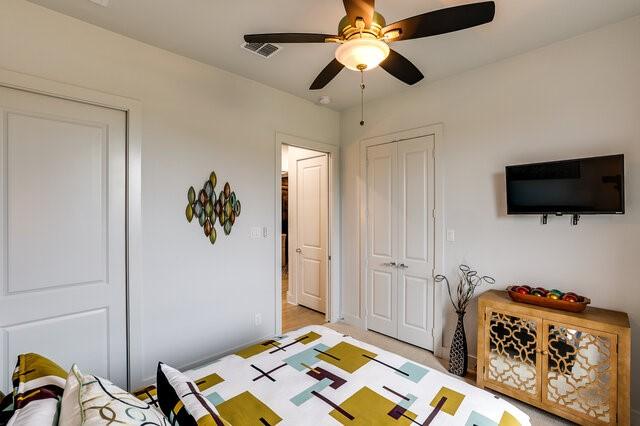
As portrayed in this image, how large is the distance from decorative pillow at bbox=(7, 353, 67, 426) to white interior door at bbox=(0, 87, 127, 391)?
1.11 meters

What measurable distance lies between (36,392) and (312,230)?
11.4ft

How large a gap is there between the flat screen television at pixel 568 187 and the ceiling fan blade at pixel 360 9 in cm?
176

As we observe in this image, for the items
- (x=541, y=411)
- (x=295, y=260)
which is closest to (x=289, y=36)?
(x=541, y=411)

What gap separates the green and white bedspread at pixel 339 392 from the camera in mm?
1267

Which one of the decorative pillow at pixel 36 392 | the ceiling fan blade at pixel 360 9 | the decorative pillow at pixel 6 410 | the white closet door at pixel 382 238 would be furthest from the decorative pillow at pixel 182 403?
the white closet door at pixel 382 238

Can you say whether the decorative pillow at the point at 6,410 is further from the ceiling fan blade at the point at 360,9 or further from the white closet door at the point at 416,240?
the white closet door at the point at 416,240

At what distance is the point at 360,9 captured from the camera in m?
1.41

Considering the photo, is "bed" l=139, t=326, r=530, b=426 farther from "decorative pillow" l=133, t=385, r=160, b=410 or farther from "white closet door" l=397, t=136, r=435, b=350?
"white closet door" l=397, t=136, r=435, b=350

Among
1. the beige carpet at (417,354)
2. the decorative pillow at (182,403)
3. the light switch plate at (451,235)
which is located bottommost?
the beige carpet at (417,354)

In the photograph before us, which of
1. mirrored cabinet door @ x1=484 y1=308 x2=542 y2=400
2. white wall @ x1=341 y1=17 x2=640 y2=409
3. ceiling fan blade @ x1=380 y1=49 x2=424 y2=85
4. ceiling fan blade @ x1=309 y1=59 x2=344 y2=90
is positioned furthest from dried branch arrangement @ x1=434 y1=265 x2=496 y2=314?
ceiling fan blade @ x1=309 y1=59 x2=344 y2=90

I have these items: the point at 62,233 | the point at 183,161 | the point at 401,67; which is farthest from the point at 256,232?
the point at 401,67

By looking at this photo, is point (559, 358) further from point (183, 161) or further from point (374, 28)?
point (183, 161)

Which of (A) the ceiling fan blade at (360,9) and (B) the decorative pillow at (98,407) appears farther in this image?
(A) the ceiling fan blade at (360,9)

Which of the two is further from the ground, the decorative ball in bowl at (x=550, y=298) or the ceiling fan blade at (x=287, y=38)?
the ceiling fan blade at (x=287, y=38)
